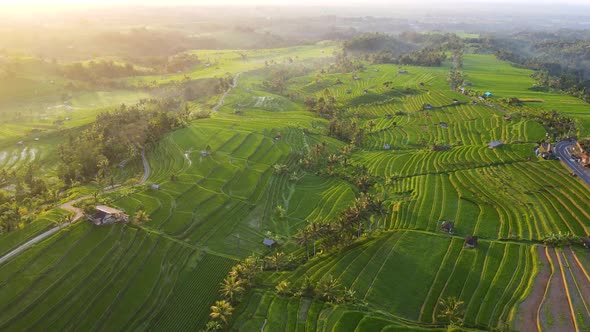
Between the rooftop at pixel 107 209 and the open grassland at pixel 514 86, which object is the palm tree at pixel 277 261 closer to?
the rooftop at pixel 107 209

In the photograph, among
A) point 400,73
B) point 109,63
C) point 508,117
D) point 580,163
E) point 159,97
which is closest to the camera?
point 580,163

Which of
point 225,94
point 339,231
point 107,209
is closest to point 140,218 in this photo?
point 107,209

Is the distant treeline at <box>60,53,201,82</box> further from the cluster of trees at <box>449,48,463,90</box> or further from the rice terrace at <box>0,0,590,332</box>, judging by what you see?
the cluster of trees at <box>449,48,463,90</box>

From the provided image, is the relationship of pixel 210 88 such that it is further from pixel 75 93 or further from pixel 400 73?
pixel 400 73

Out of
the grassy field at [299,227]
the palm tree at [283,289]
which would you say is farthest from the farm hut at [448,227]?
the palm tree at [283,289]

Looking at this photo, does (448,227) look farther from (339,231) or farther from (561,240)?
(339,231)

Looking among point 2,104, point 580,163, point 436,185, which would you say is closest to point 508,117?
point 580,163
